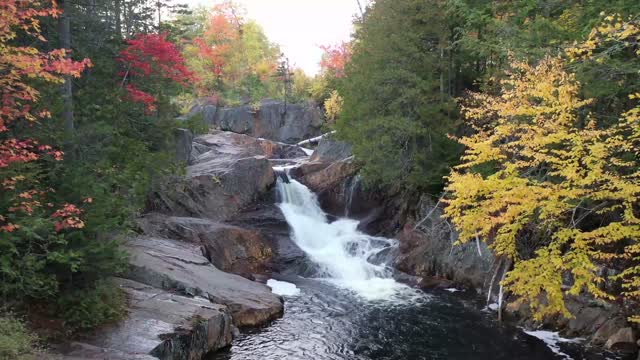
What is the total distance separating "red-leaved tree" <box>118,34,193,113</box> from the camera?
13.7 meters

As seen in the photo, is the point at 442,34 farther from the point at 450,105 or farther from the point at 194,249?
the point at 194,249

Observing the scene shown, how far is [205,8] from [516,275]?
175ft

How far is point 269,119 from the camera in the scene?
41.1m

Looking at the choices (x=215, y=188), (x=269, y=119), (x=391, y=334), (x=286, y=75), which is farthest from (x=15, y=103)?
(x=286, y=75)

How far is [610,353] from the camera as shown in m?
10.3

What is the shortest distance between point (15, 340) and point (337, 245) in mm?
13841

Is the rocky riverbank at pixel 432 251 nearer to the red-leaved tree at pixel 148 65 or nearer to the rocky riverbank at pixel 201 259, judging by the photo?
the rocky riverbank at pixel 201 259

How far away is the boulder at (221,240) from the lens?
54.2ft

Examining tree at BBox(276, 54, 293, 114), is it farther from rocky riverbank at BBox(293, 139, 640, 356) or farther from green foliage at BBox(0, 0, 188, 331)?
green foliage at BBox(0, 0, 188, 331)

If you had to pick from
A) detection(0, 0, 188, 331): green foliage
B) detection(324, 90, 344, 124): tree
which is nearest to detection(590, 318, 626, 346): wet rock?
detection(0, 0, 188, 331): green foliage

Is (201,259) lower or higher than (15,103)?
lower

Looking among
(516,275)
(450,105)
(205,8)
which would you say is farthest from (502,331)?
(205,8)

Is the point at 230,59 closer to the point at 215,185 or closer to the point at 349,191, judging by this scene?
the point at 215,185

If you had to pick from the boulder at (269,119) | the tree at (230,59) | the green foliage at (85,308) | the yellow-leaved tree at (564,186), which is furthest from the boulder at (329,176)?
the tree at (230,59)
